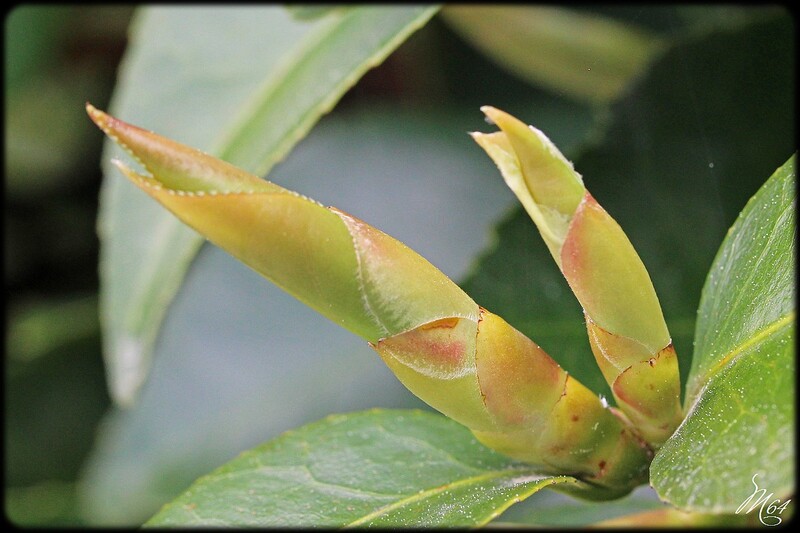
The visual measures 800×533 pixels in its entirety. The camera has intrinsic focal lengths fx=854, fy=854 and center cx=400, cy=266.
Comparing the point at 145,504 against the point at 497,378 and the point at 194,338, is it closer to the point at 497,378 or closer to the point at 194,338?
the point at 194,338

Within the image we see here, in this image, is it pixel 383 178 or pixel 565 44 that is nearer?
pixel 565 44

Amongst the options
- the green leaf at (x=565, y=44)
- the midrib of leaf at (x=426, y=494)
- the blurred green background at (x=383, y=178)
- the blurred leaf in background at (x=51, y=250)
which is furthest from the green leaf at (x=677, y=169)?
the blurred leaf in background at (x=51, y=250)

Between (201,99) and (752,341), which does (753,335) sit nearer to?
(752,341)

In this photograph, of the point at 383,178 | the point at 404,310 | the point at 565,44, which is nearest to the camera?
the point at 404,310

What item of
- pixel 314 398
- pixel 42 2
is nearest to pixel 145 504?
pixel 314 398

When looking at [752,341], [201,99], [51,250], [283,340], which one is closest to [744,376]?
[752,341]

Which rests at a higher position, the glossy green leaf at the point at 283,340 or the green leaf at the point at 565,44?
the green leaf at the point at 565,44

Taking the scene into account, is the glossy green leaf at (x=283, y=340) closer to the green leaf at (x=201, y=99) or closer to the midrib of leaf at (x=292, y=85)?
the green leaf at (x=201, y=99)
